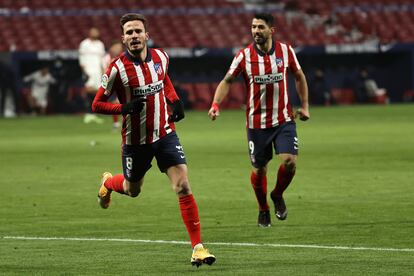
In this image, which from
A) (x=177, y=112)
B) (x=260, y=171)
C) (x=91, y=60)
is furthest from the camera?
(x=91, y=60)

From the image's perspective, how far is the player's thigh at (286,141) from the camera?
12.4 metres

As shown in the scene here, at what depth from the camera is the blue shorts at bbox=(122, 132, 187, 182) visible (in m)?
9.96

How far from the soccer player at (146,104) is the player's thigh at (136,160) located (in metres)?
0.01

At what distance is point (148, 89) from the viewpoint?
32.7 ft

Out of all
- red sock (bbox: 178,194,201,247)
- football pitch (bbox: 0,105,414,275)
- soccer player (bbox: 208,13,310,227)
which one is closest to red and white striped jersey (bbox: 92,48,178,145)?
red sock (bbox: 178,194,201,247)

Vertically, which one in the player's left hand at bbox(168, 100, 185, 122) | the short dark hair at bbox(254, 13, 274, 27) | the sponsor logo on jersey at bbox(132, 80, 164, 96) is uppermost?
the short dark hair at bbox(254, 13, 274, 27)

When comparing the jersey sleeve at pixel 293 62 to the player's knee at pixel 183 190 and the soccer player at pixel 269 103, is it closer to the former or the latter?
the soccer player at pixel 269 103

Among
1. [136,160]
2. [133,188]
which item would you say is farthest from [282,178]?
[136,160]

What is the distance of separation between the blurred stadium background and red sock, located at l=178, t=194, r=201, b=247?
28.6m

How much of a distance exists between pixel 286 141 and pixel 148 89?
2.82 m

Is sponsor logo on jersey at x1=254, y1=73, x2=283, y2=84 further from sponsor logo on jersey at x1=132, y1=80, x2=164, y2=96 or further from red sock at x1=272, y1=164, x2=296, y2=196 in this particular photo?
sponsor logo on jersey at x1=132, y1=80, x2=164, y2=96

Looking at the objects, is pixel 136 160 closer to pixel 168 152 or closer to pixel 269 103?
pixel 168 152

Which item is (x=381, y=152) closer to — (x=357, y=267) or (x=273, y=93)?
(x=273, y=93)

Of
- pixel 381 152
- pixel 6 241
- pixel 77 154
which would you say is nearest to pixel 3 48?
pixel 77 154
